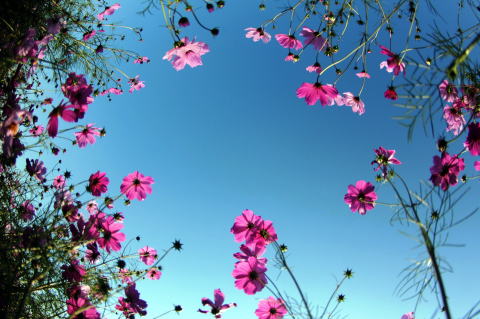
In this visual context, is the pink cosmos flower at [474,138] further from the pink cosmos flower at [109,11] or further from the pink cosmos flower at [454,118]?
the pink cosmos flower at [109,11]

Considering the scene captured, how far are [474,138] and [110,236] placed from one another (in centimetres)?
174

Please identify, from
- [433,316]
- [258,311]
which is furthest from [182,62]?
[433,316]

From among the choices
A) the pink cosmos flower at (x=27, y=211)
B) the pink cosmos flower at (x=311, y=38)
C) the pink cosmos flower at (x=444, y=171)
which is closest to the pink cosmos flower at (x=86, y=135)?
the pink cosmos flower at (x=27, y=211)

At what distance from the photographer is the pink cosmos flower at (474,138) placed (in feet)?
Result: 4.06

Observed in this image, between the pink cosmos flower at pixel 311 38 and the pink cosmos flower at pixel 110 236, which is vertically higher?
the pink cosmos flower at pixel 311 38

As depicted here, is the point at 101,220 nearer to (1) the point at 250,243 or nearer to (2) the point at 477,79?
(1) the point at 250,243

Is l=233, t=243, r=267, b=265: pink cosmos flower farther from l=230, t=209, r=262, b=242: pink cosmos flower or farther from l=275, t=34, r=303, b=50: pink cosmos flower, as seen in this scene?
l=275, t=34, r=303, b=50: pink cosmos flower

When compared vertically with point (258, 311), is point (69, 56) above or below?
above

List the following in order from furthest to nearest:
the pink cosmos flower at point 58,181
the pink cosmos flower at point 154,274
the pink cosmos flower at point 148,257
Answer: the pink cosmos flower at point 58,181 → the pink cosmos flower at point 154,274 → the pink cosmos flower at point 148,257

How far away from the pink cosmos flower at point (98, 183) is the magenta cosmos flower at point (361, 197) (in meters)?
1.29

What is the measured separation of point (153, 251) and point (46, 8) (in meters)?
1.63

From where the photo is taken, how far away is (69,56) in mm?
2500

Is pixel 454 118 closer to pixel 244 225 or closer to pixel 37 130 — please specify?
pixel 244 225

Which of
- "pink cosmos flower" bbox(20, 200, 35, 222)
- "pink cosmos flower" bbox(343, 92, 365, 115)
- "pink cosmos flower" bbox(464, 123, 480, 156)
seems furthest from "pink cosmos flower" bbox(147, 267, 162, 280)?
"pink cosmos flower" bbox(464, 123, 480, 156)
